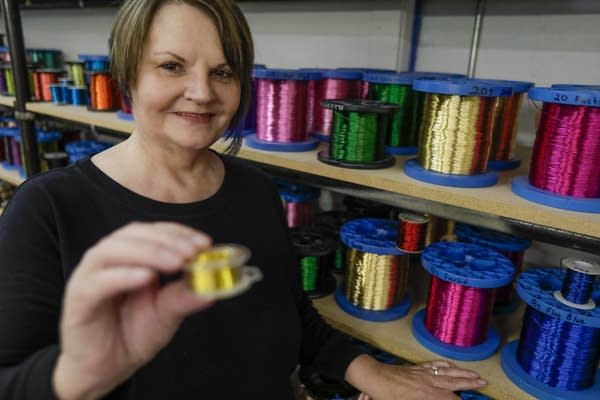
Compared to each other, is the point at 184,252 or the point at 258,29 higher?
the point at 258,29

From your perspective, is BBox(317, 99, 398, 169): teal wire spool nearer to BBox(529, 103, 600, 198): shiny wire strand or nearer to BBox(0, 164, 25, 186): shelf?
BBox(529, 103, 600, 198): shiny wire strand

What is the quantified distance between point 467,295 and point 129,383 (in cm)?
75

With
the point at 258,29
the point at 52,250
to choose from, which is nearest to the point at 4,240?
the point at 52,250

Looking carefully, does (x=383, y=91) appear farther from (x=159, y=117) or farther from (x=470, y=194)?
(x=159, y=117)

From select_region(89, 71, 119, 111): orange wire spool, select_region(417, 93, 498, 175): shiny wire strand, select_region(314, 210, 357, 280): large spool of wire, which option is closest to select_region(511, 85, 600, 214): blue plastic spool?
select_region(417, 93, 498, 175): shiny wire strand

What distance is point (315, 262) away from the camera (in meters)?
1.34

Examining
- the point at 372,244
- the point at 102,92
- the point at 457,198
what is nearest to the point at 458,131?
the point at 457,198

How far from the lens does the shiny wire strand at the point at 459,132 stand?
99 centimetres

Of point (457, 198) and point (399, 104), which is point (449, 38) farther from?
point (457, 198)

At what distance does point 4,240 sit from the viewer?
0.68m

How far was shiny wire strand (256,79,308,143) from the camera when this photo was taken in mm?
1298

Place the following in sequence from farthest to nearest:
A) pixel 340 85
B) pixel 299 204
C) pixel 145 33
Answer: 1. pixel 299 204
2. pixel 340 85
3. pixel 145 33

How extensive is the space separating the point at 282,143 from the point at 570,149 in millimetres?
741

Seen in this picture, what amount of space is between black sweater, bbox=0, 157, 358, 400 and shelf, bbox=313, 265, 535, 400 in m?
0.13
